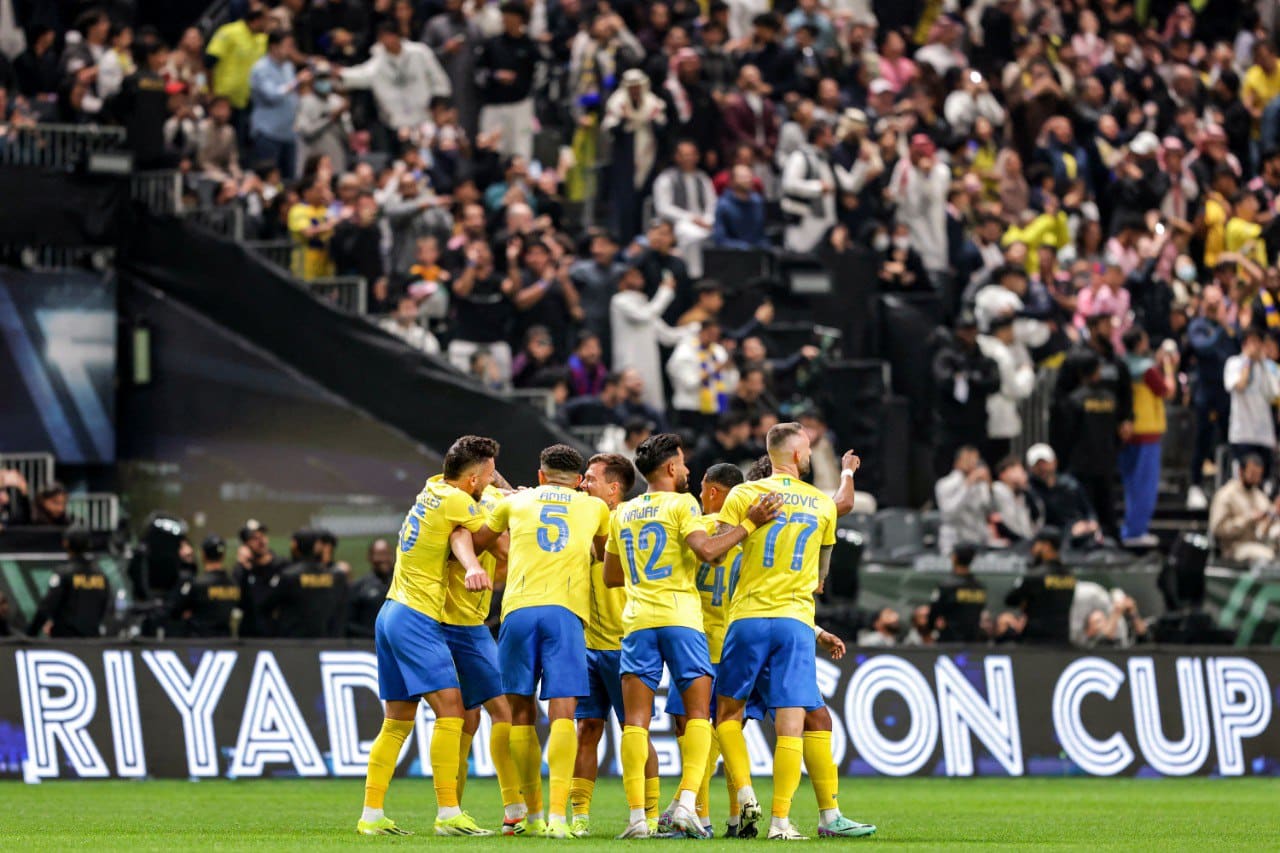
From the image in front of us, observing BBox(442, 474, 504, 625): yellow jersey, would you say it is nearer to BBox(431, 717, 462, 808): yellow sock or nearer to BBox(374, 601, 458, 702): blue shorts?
BBox(374, 601, 458, 702): blue shorts

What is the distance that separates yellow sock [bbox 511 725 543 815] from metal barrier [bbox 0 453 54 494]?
12.4 metres

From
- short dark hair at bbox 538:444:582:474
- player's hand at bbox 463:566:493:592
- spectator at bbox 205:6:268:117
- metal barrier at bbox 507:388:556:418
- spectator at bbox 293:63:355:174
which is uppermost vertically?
spectator at bbox 205:6:268:117

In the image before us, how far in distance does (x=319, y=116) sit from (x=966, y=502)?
8.34 meters

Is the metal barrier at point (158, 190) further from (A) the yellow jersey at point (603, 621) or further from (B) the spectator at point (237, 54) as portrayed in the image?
(A) the yellow jersey at point (603, 621)

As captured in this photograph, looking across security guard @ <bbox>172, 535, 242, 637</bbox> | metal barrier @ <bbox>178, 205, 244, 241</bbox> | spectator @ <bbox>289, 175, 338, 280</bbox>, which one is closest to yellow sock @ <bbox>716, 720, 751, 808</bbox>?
security guard @ <bbox>172, 535, 242, 637</bbox>

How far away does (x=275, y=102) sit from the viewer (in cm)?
2731

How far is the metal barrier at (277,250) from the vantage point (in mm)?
25969

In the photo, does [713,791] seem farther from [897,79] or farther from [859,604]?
[897,79]

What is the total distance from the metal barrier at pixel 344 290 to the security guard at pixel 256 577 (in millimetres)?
3830

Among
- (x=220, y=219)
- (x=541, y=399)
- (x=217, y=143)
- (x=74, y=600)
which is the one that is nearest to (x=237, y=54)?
(x=217, y=143)

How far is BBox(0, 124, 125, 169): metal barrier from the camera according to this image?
25.5 m

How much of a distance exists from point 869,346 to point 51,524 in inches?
378

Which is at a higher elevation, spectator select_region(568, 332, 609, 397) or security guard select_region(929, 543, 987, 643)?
spectator select_region(568, 332, 609, 397)

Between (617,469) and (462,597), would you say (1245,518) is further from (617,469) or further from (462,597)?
(462,597)
